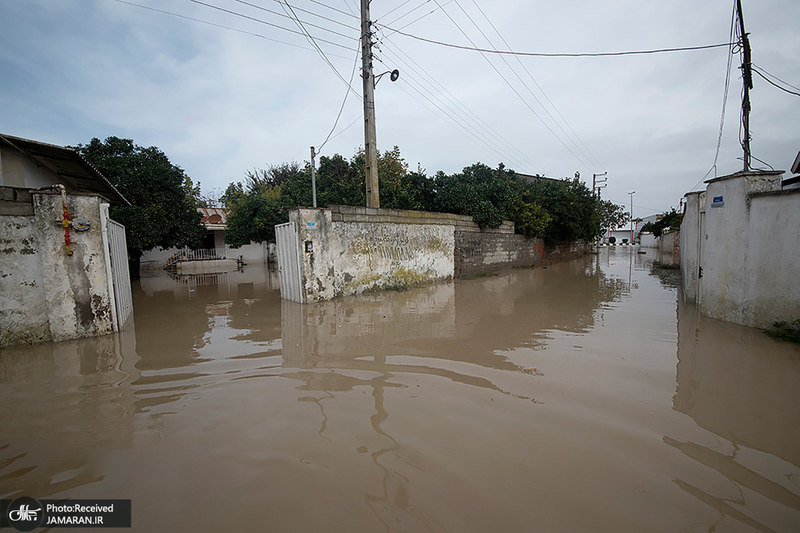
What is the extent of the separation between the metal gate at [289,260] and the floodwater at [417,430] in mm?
2934

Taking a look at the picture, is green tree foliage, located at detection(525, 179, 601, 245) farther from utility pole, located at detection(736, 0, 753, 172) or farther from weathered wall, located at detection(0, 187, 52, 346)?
weathered wall, located at detection(0, 187, 52, 346)

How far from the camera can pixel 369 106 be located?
10.3 metres

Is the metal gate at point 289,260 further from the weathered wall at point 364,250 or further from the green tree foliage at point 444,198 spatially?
the green tree foliage at point 444,198

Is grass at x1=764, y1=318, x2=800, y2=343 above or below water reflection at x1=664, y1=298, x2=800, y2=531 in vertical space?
above

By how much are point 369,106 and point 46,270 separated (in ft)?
26.5

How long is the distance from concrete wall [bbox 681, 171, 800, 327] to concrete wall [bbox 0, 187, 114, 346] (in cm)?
990

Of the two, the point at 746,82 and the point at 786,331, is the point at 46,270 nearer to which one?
the point at 786,331

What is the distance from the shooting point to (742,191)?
5.71 metres

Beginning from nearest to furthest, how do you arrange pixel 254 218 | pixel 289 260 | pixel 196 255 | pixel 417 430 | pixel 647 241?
pixel 417 430 → pixel 289 260 → pixel 254 218 → pixel 196 255 → pixel 647 241

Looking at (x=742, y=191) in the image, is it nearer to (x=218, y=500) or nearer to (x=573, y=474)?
(x=573, y=474)

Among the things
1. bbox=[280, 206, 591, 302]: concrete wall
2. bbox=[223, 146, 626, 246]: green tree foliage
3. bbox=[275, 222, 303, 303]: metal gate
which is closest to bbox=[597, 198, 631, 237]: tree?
bbox=[223, 146, 626, 246]: green tree foliage

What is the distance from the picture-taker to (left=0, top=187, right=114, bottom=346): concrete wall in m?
4.96

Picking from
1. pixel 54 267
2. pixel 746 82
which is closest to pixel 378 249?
pixel 54 267

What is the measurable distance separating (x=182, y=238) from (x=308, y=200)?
585cm
